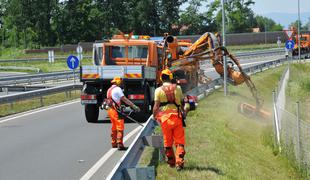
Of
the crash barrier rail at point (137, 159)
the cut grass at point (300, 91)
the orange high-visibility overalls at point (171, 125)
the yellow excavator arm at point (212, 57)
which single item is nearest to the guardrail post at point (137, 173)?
the crash barrier rail at point (137, 159)

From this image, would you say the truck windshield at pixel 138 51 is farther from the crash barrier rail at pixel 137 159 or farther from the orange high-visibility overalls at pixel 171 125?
the orange high-visibility overalls at pixel 171 125

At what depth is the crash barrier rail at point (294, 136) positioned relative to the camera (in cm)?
1138

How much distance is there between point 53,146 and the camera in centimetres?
1393

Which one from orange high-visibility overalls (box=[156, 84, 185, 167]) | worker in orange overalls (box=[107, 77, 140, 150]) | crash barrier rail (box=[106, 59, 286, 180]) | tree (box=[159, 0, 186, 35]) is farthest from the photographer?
tree (box=[159, 0, 186, 35])

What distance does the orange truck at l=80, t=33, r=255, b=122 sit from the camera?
1828cm

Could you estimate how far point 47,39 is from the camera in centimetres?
11569

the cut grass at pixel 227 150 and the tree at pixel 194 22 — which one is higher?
the tree at pixel 194 22

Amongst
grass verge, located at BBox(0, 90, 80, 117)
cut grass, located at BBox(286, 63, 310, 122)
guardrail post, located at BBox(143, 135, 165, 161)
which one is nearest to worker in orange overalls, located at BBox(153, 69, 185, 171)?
guardrail post, located at BBox(143, 135, 165, 161)

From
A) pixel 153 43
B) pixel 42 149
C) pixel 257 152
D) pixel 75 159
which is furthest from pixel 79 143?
pixel 153 43

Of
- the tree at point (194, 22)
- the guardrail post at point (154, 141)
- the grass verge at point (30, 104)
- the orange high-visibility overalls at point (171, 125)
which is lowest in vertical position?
the grass verge at point (30, 104)

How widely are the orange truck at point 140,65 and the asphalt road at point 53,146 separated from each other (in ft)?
3.06

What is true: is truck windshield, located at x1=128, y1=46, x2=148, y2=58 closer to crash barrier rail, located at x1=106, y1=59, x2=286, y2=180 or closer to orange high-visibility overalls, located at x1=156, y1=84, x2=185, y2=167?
crash barrier rail, located at x1=106, y1=59, x2=286, y2=180

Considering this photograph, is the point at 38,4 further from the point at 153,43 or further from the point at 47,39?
the point at 153,43

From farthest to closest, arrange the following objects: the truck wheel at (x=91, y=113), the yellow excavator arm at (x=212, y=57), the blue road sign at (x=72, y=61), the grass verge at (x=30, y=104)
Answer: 1. the blue road sign at (x=72, y=61)
2. the grass verge at (x=30, y=104)
3. the yellow excavator arm at (x=212, y=57)
4. the truck wheel at (x=91, y=113)
